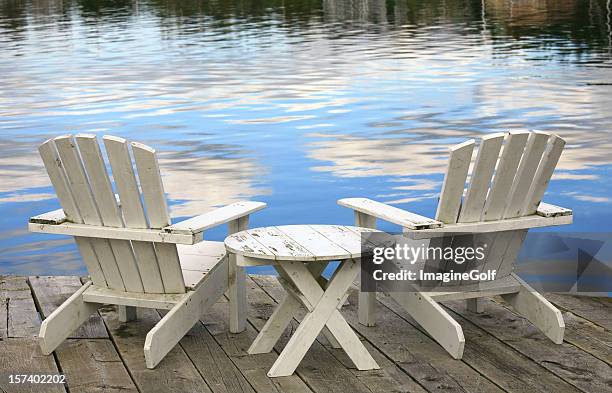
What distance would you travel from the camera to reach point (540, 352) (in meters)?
4.31

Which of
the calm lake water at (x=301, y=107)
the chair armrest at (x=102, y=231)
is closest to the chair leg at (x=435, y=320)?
the chair armrest at (x=102, y=231)

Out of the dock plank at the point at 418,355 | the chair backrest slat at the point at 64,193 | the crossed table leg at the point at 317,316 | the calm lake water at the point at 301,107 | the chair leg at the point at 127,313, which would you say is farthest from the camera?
the calm lake water at the point at 301,107

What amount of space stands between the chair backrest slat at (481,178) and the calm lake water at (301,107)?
3.35 metres

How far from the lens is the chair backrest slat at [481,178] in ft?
13.8

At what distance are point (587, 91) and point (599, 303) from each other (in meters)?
10.4

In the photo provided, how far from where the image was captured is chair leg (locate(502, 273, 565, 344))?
14.3 ft

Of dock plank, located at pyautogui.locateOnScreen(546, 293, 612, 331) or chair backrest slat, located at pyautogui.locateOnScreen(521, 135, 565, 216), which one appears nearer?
chair backrest slat, located at pyautogui.locateOnScreen(521, 135, 565, 216)

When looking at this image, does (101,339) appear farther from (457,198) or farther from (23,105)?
(23,105)

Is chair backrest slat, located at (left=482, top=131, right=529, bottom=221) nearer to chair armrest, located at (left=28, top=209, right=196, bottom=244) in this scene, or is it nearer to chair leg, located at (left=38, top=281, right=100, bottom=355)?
chair armrest, located at (left=28, top=209, right=196, bottom=244)

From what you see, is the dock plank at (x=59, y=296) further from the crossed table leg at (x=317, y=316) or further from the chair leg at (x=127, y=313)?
the crossed table leg at (x=317, y=316)

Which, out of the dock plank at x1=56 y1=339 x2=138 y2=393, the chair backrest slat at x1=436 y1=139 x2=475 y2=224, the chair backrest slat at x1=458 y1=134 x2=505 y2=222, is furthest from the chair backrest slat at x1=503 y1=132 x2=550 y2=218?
the dock plank at x1=56 y1=339 x2=138 y2=393

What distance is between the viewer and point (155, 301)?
14.3ft

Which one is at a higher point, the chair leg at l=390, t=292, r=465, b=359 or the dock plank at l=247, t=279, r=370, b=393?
the chair leg at l=390, t=292, r=465, b=359

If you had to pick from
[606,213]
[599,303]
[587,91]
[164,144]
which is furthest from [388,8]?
[599,303]
